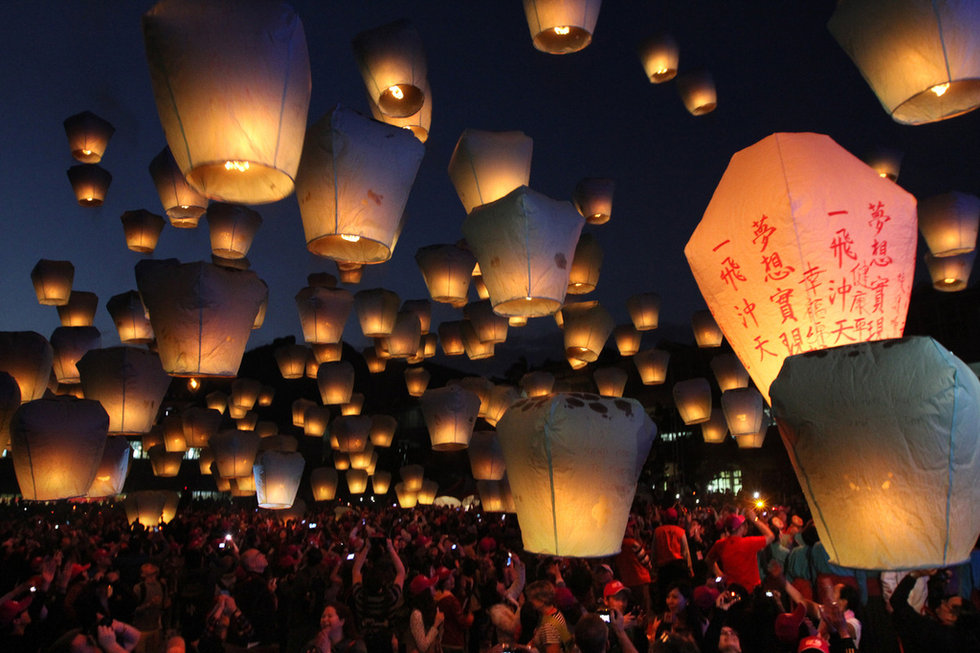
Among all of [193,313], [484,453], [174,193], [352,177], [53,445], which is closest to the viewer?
[352,177]

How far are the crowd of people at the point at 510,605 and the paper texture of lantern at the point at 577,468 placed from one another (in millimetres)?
390

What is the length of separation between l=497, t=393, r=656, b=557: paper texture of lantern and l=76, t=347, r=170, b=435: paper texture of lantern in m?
5.05

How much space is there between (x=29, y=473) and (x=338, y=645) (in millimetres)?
4304

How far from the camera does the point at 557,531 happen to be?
131 inches

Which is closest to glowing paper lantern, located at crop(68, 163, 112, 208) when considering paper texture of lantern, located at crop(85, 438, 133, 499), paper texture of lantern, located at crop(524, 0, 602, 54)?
paper texture of lantern, located at crop(85, 438, 133, 499)

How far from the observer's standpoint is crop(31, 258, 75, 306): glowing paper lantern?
9.04 metres

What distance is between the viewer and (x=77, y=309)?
33.0 ft

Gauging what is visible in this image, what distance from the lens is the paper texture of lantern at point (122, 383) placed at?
6758 mm

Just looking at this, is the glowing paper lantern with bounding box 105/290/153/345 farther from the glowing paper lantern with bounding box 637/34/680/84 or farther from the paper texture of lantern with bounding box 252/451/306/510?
the glowing paper lantern with bounding box 637/34/680/84

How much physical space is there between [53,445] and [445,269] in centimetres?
407

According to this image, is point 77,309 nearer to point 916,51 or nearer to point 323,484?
point 323,484

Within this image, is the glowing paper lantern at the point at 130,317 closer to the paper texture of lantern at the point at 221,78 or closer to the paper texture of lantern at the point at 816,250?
the paper texture of lantern at the point at 221,78

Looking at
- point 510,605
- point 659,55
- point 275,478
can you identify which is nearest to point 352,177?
point 510,605

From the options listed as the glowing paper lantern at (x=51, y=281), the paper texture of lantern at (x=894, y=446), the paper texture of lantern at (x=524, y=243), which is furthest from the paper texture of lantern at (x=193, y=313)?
the glowing paper lantern at (x=51, y=281)
